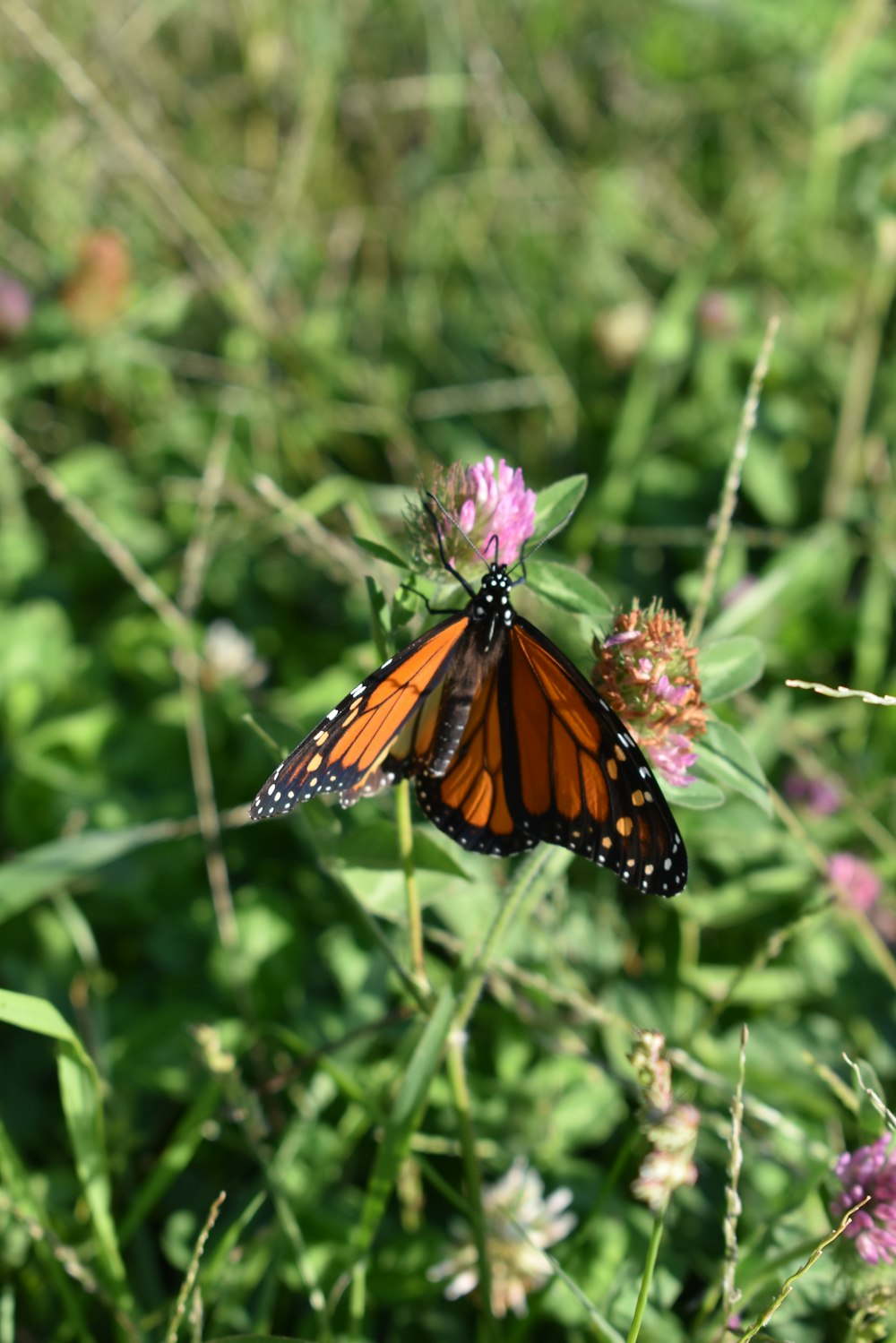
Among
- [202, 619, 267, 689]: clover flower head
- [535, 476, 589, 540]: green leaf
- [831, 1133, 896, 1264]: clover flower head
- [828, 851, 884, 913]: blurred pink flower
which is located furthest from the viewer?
[202, 619, 267, 689]: clover flower head

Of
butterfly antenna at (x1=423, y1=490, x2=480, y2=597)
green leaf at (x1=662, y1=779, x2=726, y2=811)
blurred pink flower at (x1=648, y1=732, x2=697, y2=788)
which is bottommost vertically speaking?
green leaf at (x1=662, y1=779, x2=726, y2=811)

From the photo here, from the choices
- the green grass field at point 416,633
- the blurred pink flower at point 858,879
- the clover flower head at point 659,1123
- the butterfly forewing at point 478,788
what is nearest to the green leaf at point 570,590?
the green grass field at point 416,633

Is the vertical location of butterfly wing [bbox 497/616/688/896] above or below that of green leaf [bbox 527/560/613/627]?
below

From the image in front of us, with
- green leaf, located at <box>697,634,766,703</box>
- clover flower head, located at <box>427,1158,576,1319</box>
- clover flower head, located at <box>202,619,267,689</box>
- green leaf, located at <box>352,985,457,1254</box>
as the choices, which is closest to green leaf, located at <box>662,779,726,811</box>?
green leaf, located at <box>697,634,766,703</box>

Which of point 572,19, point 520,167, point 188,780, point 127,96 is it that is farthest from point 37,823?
point 572,19

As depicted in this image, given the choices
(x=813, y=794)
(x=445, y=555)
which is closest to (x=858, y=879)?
(x=813, y=794)

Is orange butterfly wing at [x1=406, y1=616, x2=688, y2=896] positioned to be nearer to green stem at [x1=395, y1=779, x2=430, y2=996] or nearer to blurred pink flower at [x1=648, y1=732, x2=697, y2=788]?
green stem at [x1=395, y1=779, x2=430, y2=996]
